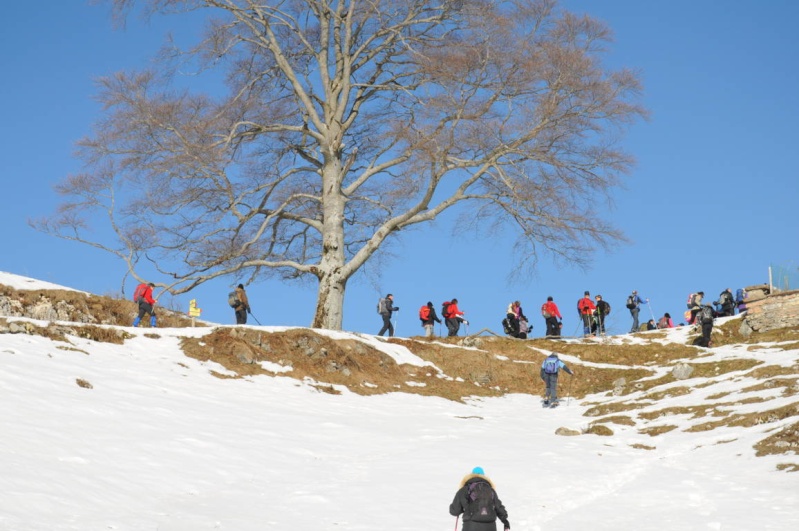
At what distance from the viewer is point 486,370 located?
2477 centimetres

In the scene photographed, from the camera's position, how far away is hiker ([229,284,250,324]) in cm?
2578

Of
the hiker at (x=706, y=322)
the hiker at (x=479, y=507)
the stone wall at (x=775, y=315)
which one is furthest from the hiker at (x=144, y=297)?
the stone wall at (x=775, y=315)

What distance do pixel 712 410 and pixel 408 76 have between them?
1337cm

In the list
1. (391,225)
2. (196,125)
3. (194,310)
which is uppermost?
(196,125)

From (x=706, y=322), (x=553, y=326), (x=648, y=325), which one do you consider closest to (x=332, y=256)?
(x=553, y=326)

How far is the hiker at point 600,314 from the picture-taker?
103 ft

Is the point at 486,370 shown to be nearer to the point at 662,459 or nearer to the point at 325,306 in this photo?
the point at 325,306

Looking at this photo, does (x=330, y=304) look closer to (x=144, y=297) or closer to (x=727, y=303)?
(x=144, y=297)

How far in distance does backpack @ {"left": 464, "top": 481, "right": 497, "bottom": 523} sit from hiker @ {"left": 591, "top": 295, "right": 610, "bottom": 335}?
918 inches

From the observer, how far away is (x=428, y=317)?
29625mm

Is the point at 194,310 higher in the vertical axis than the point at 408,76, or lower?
lower

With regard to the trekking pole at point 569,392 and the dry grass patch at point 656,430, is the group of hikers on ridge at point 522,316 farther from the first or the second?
the dry grass patch at point 656,430

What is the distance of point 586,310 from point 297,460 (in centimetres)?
1992

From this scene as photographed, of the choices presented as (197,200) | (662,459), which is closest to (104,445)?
(662,459)
